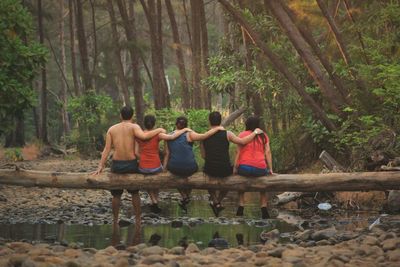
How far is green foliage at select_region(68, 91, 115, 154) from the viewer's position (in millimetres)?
32219

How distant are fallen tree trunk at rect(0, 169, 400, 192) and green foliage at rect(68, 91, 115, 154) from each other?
821 inches

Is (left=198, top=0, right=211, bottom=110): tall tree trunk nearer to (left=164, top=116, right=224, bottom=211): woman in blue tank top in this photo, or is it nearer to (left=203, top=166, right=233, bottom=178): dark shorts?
(left=164, top=116, right=224, bottom=211): woman in blue tank top

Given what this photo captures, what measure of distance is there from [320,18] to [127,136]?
934 centimetres

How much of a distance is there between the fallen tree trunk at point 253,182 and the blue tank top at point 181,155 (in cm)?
18

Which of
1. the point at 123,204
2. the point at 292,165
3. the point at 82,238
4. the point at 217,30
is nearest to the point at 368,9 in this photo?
the point at 292,165

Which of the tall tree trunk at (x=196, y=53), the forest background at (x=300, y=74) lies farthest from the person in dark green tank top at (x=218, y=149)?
the tall tree trunk at (x=196, y=53)

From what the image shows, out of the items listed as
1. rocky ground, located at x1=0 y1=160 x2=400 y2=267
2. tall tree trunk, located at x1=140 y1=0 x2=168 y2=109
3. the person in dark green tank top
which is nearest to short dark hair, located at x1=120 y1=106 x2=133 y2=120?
the person in dark green tank top

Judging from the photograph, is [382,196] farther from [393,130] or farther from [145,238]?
[145,238]

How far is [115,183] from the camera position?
37.0 ft

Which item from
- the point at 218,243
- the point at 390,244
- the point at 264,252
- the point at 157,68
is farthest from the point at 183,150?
the point at 157,68

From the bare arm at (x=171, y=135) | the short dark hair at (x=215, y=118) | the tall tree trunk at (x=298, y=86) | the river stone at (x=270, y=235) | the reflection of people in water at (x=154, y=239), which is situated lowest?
the river stone at (x=270, y=235)

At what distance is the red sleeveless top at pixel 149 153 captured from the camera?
1126cm

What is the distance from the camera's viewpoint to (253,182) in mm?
11109

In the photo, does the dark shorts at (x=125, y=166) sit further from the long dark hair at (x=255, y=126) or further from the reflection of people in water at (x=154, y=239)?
the long dark hair at (x=255, y=126)
